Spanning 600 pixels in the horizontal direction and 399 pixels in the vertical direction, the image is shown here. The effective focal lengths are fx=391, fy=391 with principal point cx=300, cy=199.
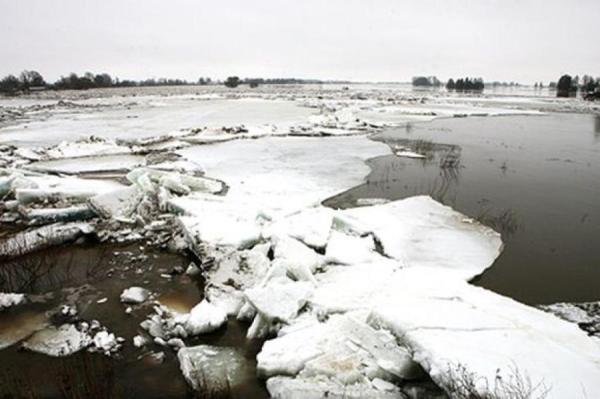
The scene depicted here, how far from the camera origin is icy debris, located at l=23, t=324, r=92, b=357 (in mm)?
3756

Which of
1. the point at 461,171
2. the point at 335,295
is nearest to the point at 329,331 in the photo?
the point at 335,295

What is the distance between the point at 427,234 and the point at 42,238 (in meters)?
6.10

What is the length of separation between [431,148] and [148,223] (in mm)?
10654

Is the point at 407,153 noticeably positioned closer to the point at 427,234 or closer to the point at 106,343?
the point at 427,234

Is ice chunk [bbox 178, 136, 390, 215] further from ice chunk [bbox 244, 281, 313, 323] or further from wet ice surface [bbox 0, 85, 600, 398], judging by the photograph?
ice chunk [bbox 244, 281, 313, 323]

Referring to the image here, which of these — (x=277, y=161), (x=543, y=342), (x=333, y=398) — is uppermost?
(x=277, y=161)

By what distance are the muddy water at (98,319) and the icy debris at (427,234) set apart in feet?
8.86

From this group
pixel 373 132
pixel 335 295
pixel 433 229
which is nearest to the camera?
pixel 335 295

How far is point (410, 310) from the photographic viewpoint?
3.76 m

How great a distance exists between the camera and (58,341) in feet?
12.8

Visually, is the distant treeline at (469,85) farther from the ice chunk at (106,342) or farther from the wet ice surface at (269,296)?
the ice chunk at (106,342)

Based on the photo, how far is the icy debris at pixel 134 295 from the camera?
463 centimetres

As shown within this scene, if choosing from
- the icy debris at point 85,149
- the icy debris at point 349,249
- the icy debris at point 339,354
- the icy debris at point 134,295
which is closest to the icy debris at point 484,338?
the icy debris at point 339,354

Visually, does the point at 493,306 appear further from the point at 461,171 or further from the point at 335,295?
the point at 461,171
